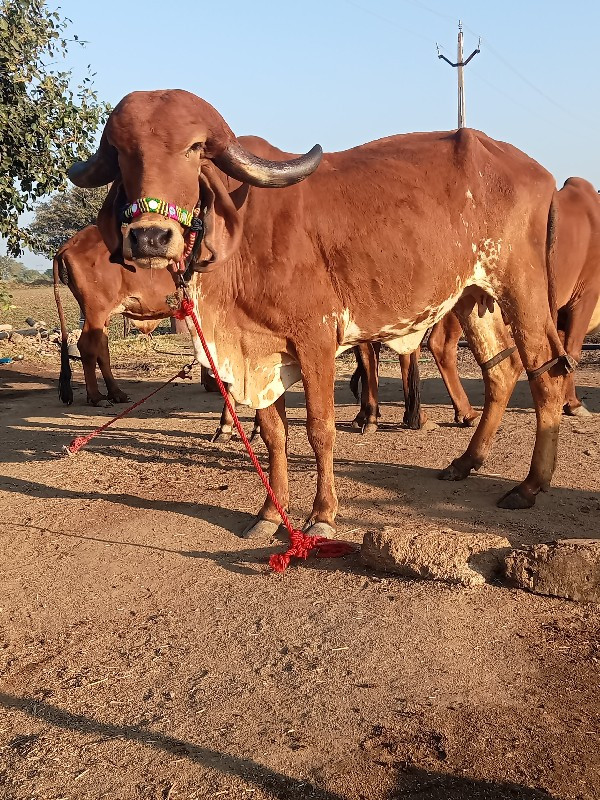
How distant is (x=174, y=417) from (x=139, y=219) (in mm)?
5902

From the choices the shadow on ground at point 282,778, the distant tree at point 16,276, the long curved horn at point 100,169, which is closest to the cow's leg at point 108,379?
the long curved horn at point 100,169

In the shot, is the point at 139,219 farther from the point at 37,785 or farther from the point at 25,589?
the point at 37,785

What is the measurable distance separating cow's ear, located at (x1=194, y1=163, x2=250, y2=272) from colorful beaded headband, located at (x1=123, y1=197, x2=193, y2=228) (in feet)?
1.24

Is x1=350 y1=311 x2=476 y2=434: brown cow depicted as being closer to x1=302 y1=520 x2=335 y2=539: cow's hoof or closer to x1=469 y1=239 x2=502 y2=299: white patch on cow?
x1=469 y1=239 x2=502 y2=299: white patch on cow

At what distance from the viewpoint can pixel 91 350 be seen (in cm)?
1084

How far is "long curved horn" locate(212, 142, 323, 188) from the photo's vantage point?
459 centimetres

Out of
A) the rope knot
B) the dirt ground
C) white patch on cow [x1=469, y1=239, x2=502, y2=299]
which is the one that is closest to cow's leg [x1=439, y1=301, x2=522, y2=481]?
the dirt ground

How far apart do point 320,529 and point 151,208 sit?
225cm

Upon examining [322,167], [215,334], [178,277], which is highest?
[322,167]

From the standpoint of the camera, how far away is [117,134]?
442 centimetres

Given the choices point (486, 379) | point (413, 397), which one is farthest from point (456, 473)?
point (413, 397)

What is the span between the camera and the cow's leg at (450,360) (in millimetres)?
8586

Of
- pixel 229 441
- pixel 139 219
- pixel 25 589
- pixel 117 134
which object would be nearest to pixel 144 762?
pixel 25 589

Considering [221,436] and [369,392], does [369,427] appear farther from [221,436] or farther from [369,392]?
[221,436]
